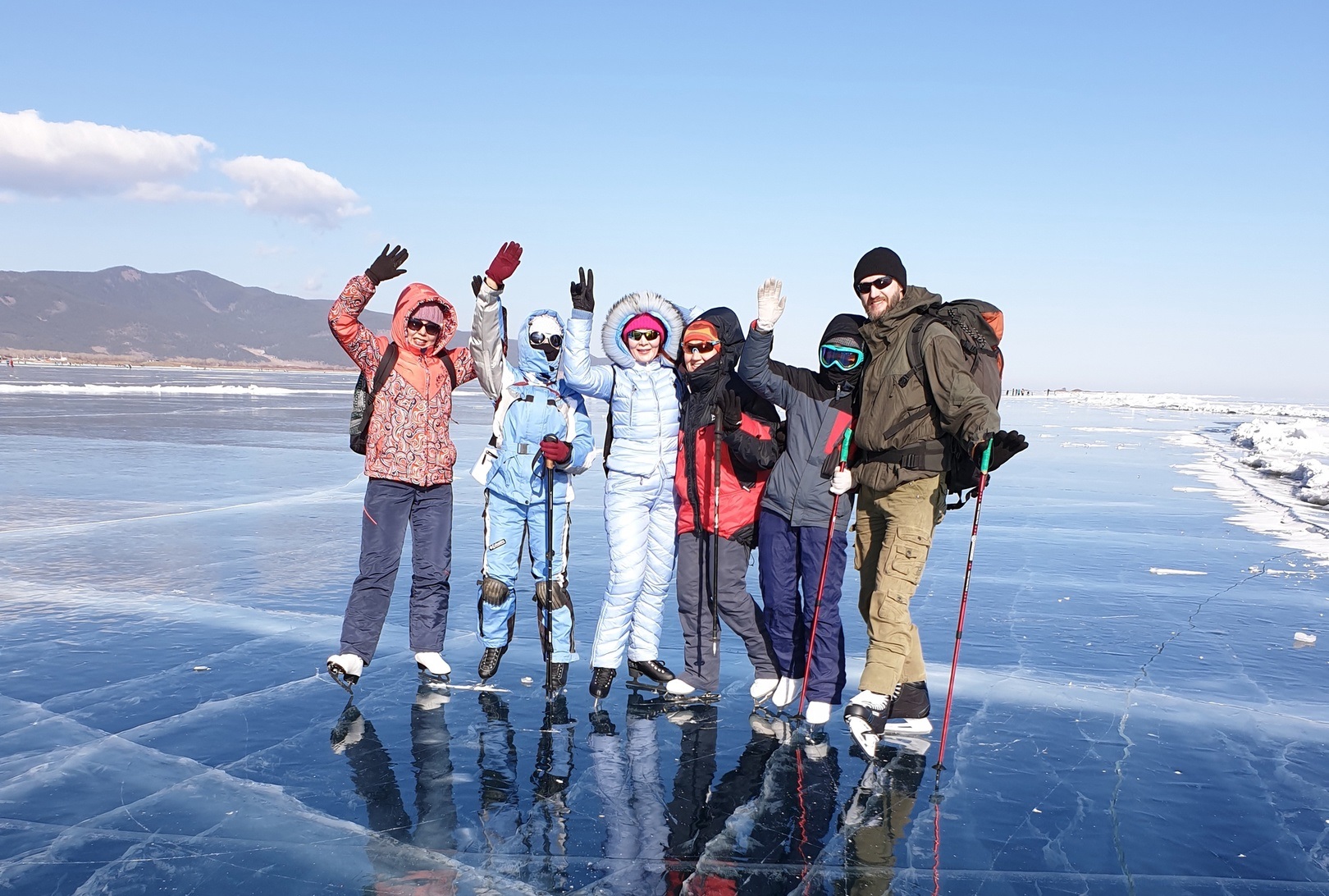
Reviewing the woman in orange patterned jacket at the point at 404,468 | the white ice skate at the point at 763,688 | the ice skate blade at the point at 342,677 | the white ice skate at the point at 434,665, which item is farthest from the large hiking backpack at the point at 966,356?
the ice skate blade at the point at 342,677

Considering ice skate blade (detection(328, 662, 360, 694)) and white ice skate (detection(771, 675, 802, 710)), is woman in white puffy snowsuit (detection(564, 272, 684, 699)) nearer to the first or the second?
white ice skate (detection(771, 675, 802, 710))

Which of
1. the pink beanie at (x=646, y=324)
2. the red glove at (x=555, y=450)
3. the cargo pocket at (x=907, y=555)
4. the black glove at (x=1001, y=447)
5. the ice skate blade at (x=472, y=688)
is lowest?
the ice skate blade at (x=472, y=688)

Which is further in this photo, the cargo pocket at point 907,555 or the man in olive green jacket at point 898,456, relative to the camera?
the cargo pocket at point 907,555

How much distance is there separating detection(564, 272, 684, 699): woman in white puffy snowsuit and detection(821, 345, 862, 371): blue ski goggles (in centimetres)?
95

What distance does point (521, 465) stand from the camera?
5457mm

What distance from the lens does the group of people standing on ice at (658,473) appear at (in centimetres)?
487

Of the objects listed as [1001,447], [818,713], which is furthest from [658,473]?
[1001,447]

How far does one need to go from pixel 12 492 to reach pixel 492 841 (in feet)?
36.6

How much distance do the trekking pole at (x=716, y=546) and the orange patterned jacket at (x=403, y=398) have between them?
1.52 m

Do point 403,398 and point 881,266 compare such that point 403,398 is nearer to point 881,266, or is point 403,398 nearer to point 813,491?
point 813,491

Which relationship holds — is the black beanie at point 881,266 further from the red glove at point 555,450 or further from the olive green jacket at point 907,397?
the red glove at point 555,450

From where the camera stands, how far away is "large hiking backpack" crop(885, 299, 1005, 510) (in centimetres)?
453

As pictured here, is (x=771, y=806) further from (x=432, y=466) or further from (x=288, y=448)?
(x=288, y=448)

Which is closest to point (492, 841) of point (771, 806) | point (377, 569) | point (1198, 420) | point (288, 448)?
point (771, 806)
